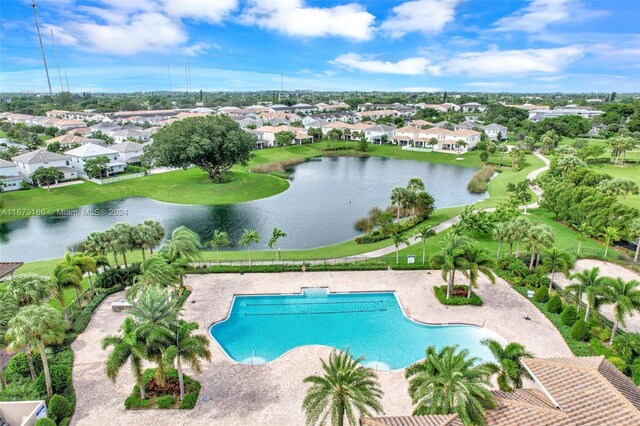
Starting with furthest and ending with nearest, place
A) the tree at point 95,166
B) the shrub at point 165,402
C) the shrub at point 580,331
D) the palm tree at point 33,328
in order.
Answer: the tree at point 95,166, the shrub at point 580,331, the shrub at point 165,402, the palm tree at point 33,328

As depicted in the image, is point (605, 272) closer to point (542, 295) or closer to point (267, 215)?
point (542, 295)

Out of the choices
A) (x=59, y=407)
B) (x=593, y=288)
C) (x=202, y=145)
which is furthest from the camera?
(x=202, y=145)

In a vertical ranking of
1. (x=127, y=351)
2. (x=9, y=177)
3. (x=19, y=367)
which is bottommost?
(x=19, y=367)

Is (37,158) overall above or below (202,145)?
below

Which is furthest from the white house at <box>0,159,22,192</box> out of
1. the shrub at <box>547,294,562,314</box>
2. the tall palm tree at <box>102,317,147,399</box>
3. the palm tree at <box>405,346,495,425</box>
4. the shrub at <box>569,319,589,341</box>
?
the shrub at <box>569,319,589,341</box>

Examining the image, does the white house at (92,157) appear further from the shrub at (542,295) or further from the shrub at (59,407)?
the shrub at (542,295)

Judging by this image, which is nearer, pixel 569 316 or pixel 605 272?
pixel 569 316

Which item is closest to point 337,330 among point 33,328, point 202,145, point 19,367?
point 33,328

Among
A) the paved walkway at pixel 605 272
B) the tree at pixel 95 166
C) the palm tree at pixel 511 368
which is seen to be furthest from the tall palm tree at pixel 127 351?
the tree at pixel 95 166
